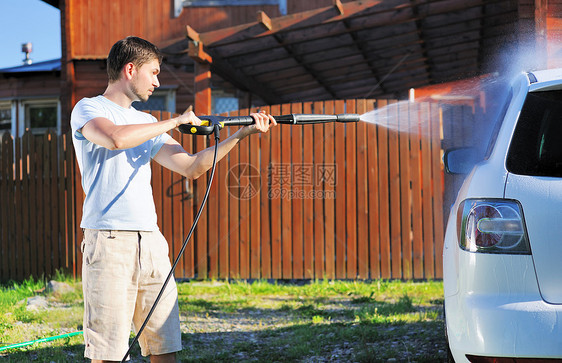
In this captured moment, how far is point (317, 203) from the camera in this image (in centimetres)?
889

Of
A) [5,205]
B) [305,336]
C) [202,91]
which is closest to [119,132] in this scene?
[305,336]

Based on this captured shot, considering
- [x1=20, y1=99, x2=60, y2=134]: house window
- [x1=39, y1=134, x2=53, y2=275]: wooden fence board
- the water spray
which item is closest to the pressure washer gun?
the water spray

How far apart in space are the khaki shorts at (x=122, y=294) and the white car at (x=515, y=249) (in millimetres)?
1394

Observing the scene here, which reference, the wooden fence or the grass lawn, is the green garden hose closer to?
the grass lawn

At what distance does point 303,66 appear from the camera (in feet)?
44.7

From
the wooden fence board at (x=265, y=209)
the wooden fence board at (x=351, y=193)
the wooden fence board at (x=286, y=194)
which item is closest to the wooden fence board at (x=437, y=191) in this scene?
the wooden fence board at (x=351, y=193)

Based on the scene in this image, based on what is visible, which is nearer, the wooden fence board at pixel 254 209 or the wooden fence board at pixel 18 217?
the wooden fence board at pixel 254 209

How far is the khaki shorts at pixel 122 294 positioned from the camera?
2.95m

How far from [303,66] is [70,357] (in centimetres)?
962

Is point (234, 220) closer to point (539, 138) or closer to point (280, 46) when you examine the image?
point (280, 46)

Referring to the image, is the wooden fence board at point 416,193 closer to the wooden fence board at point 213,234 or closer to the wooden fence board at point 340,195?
the wooden fence board at point 340,195

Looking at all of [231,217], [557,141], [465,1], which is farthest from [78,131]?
[465,1]

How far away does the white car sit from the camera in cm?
243

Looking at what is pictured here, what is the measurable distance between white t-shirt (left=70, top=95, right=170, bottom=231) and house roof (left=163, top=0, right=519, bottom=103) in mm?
6662
